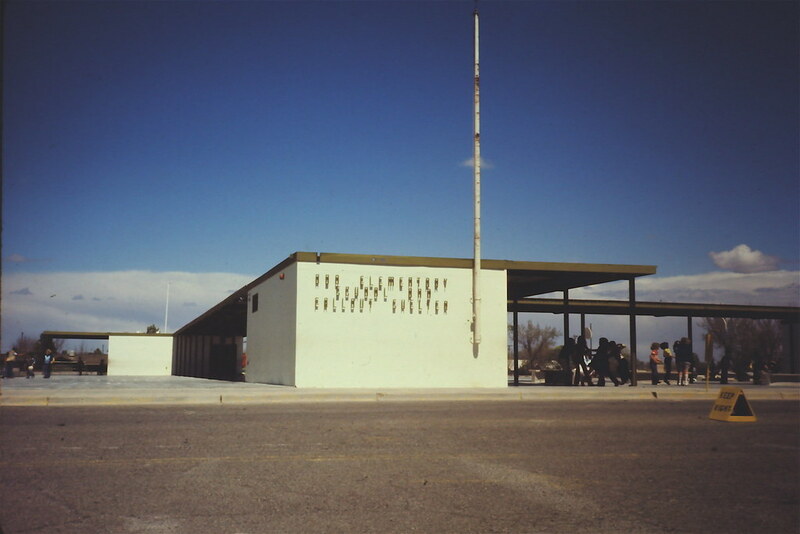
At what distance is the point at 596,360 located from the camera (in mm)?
24062

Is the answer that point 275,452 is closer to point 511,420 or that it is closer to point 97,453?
point 97,453

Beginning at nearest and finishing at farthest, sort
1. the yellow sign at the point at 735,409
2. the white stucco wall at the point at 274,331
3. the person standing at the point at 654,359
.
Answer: the yellow sign at the point at 735,409
the white stucco wall at the point at 274,331
the person standing at the point at 654,359

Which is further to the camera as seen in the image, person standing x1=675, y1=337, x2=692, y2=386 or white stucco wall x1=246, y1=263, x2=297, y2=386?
person standing x1=675, y1=337, x2=692, y2=386

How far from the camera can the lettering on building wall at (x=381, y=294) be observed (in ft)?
68.5

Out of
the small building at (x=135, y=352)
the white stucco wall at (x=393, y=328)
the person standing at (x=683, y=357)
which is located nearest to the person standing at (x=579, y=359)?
the person standing at (x=683, y=357)

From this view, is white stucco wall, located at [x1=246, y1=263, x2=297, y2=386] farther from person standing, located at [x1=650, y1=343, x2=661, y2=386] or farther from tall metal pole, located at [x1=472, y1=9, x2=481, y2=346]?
person standing, located at [x1=650, y1=343, x2=661, y2=386]

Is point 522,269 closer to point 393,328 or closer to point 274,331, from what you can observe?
point 393,328

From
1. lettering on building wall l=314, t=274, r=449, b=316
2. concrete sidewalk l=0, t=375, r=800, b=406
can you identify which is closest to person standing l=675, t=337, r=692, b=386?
concrete sidewalk l=0, t=375, r=800, b=406

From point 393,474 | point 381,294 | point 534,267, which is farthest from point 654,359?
point 393,474

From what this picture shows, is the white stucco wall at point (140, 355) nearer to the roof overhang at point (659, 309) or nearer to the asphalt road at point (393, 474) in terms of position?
the roof overhang at point (659, 309)

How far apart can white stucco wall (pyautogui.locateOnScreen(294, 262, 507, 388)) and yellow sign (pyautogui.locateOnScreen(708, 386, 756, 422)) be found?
34.3 ft

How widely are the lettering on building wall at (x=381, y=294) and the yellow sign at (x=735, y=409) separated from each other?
35.3 feet

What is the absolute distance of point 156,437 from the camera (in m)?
8.79

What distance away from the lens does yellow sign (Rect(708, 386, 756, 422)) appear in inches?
455
